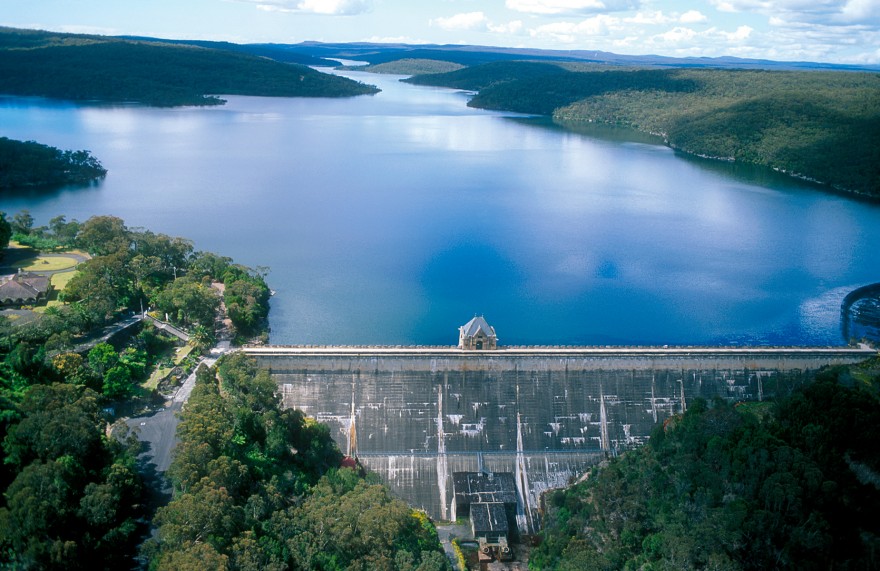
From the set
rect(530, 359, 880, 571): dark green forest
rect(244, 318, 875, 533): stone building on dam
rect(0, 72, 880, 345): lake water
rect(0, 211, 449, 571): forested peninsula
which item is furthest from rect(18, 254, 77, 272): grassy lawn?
rect(530, 359, 880, 571): dark green forest

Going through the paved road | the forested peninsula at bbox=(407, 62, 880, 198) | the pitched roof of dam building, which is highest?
the forested peninsula at bbox=(407, 62, 880, 198)

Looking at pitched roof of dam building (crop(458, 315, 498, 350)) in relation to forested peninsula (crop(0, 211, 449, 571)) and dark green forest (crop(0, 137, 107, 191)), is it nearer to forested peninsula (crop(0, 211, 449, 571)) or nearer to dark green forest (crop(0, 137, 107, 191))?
forested peninsula (crop(0, 211, 449, 571))

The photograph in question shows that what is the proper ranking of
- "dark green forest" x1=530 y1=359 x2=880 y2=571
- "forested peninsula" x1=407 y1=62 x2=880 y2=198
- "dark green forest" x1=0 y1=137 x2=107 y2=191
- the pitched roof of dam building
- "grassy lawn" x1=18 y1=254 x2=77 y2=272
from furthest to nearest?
"forested peninsula" x1=407 y1=62 x2=880 y2=198 < "dark green forest" x1=0 y1=137 x2=107 y2=191 < "grassy lawn" x1=18 y1=254 x2=77 y2=272 < the pitched roof of dam building < "dark green forest" x1=530 y1=359 x2=880 y2=571

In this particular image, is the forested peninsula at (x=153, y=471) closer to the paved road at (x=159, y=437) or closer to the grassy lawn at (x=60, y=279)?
the paved road at (x=159, y=437)

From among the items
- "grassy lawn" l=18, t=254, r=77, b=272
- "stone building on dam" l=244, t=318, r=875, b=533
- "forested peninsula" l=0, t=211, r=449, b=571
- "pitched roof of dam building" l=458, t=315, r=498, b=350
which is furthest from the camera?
"grassy lawn" l=18, t=254, r=77, b=272

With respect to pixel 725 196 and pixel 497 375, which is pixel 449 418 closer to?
pixel 497 375

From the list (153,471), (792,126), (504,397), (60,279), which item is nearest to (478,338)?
(504,397)
